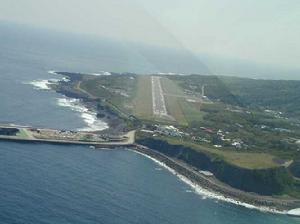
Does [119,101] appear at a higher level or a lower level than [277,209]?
higher

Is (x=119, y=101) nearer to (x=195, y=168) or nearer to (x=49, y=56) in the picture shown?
(x=195, y=168)

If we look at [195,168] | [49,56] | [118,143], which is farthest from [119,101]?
[49,56]

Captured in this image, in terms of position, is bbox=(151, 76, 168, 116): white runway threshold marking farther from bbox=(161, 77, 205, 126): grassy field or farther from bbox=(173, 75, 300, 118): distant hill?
bbox=(173, 75, 300, 118): distant hill

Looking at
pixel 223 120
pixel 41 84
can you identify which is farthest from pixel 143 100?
pixel 41 84

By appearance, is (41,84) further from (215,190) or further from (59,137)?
(215,190)

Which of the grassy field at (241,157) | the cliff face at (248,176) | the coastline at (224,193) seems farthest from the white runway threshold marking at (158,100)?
the coastline at (224,193)

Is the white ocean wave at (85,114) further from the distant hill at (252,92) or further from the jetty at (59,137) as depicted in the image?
the distant hill at (252,92)

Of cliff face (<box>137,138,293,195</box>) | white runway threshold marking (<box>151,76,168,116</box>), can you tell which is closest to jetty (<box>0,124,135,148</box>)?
cliff face (<box>137,138,293,195</box>)
